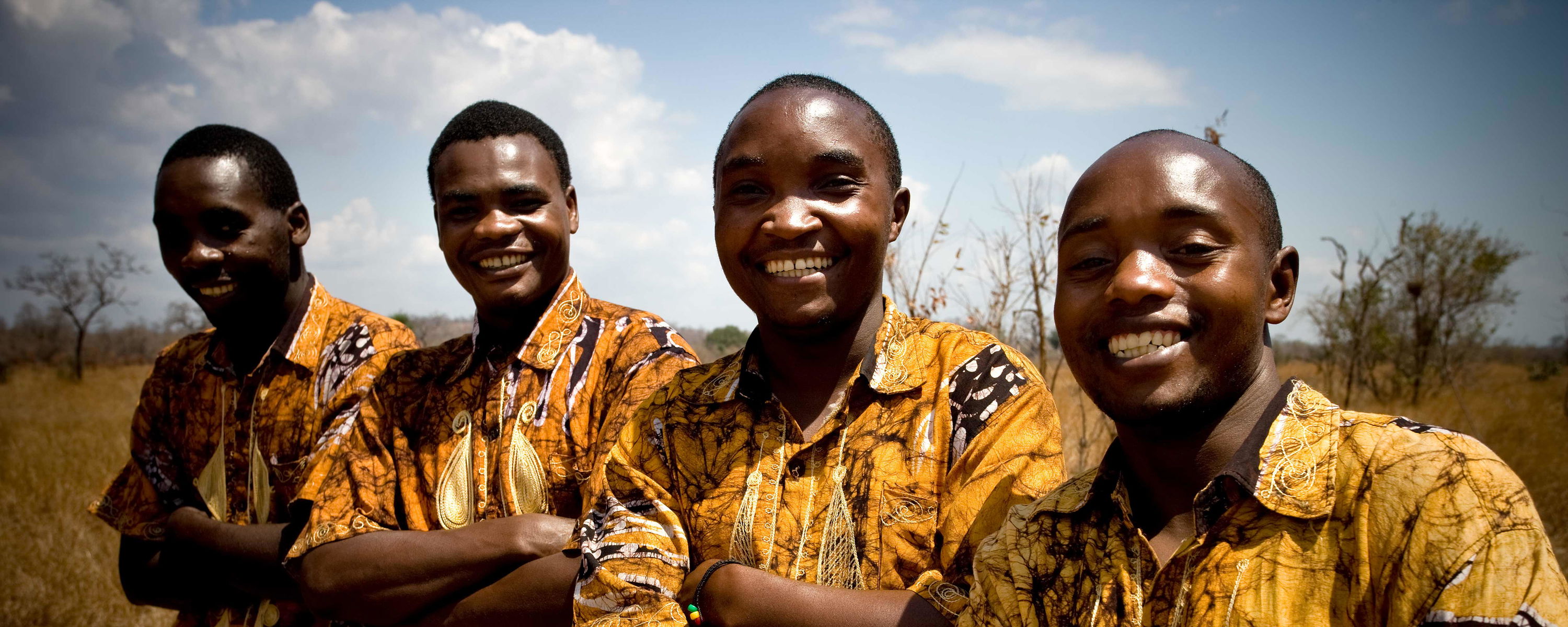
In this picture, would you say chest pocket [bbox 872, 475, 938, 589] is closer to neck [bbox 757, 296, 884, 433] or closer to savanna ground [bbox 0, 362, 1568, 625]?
neck [bbox 757, 296, 884, 433]

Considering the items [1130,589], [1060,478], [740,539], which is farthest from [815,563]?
[1130,589]

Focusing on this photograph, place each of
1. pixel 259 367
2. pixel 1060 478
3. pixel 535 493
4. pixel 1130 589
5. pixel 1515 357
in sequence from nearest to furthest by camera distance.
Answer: pixel 1130 589 → pixel 1060 478 → pixel 535 493 → pixel 259 367 → pixel 1515 357

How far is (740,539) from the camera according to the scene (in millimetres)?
1943

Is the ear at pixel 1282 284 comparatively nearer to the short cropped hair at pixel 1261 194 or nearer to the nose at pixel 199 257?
the short cropped hair at pixel 1261 194

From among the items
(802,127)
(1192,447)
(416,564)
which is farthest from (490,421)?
(1192,447)

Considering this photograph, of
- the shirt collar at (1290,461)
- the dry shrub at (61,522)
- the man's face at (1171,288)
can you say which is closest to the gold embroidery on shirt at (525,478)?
the man's face at (1171,288)

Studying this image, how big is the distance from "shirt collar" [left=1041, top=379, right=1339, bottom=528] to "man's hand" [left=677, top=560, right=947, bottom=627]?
573 millimetres

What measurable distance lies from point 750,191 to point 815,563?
884 mm

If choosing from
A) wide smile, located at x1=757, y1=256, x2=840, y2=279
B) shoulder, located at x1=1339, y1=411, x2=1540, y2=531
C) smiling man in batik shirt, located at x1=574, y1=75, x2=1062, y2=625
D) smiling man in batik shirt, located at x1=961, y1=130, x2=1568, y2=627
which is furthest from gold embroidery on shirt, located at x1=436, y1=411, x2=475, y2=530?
shoulder, located at x1=1339, y1=411, x2=1540, y2=531

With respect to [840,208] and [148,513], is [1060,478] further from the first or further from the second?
[148,513]

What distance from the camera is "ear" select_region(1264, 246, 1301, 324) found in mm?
1562

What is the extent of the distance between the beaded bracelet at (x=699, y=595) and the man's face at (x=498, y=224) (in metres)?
1.32

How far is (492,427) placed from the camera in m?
2.65

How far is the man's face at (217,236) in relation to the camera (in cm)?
325
